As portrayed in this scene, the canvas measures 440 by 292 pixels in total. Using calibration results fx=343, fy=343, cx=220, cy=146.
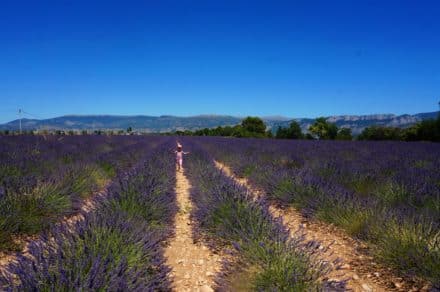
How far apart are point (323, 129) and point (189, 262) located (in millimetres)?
56742

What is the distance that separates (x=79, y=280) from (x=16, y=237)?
216cm

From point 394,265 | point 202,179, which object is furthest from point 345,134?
point 394,265

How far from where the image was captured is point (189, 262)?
3.37 metres

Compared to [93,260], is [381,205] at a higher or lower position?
lower

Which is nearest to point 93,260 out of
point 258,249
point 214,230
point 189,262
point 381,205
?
point 258,249

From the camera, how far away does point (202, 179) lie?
6590 mm

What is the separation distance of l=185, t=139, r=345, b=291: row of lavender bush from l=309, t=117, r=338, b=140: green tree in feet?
165

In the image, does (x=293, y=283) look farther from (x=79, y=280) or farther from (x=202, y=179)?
(x=202, y=179)

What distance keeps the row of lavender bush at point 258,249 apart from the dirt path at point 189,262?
0.18 meters

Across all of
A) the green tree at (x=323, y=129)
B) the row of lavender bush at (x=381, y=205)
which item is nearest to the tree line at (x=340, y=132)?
the green tree at (x=323, y=129)

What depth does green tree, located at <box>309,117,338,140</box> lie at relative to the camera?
52.8 metres

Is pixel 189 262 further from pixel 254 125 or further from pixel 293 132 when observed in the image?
pixel 254 125

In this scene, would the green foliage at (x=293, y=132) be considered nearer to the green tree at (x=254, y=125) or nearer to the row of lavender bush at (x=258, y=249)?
the green tree at (x=254, y=125)

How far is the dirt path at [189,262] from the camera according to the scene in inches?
114
